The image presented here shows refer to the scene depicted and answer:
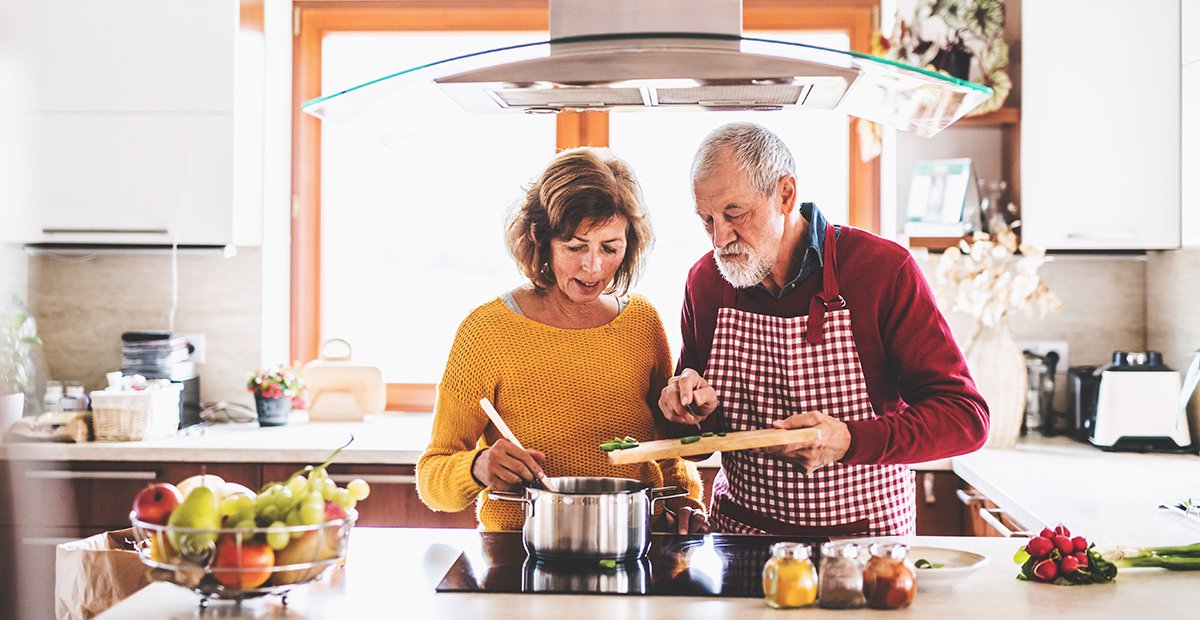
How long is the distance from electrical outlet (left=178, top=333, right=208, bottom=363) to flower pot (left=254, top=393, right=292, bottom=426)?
0.33 meters

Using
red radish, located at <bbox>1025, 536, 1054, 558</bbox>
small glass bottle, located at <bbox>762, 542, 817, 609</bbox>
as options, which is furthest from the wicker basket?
red radish, located at <bbox>1025, 536, 1054, 558</bbox>

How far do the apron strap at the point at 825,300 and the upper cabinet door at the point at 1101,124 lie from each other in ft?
4.50

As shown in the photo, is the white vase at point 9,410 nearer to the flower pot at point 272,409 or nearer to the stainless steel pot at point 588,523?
the flower pot at point 272,409

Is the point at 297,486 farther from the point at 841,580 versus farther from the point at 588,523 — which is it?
the point at 841,580

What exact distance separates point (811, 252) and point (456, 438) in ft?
2.51

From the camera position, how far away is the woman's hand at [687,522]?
2.05 m

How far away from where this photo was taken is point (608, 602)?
1562mm

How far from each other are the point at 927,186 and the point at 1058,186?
14.8 inches

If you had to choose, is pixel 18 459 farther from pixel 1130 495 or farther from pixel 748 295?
pixel 1130 495

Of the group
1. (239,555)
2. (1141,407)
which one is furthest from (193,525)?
(1141,407)

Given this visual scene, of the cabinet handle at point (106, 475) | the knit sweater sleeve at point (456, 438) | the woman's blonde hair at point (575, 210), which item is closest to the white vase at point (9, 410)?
the cabinet handle at point (106, 475)

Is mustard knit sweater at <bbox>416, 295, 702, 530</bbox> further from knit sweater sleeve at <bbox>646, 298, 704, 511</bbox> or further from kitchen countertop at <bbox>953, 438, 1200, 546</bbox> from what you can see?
kitchen countertop at <bbox>953, 438, 1200, 546</bbox>

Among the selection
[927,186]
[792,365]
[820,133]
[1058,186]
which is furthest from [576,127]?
[792,365]

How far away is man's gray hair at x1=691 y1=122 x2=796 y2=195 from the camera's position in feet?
6.68
